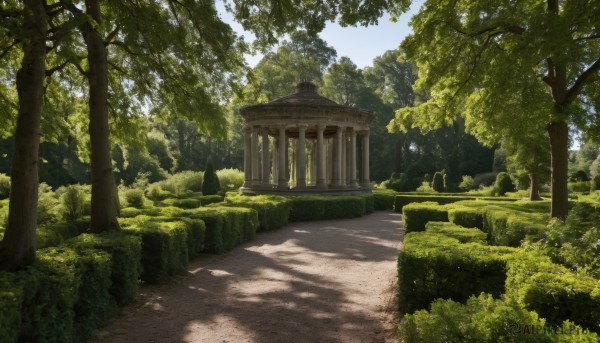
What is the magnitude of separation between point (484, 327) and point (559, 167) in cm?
973

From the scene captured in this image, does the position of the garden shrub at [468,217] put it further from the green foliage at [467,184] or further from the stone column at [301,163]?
the green foliage at [467,184]

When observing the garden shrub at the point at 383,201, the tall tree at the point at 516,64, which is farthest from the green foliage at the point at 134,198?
the garden shrub at the point at 383,201

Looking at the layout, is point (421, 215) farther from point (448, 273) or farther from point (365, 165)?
point (365, 165)

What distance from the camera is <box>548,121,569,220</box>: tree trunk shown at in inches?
439

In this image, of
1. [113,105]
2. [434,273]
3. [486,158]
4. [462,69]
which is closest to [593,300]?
[434,273]

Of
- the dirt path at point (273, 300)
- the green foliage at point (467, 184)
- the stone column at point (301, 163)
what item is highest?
the stone column at point (301, 163)

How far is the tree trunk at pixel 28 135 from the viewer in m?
6.36

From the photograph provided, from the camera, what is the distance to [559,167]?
442 inches

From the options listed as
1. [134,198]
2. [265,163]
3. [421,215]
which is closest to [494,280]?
[421,215]

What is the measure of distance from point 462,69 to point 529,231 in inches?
228

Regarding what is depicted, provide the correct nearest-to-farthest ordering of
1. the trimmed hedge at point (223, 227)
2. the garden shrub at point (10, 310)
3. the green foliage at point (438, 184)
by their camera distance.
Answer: the garden shrub at point (10, 310) → the trimmed hedge at point (223, 227) → the green foliage at point (438, 184)

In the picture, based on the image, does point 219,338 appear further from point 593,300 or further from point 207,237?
point 207,237

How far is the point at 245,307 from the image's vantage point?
7676mm

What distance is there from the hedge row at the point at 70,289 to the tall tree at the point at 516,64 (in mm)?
9654
